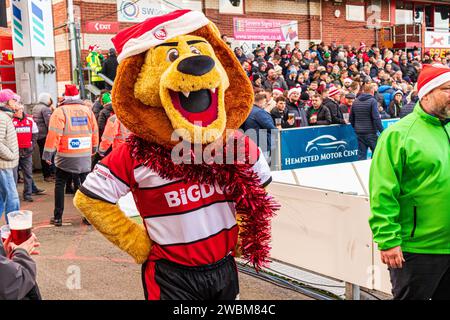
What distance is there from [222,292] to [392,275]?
3.48ft

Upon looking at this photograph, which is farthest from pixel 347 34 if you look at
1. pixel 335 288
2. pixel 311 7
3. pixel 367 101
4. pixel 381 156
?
pixel 381 156

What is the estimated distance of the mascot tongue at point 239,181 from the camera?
276 cm

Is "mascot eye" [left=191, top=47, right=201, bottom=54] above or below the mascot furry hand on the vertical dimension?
above

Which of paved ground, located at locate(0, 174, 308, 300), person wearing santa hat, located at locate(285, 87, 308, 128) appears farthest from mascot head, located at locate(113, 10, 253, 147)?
person wearing santa hat, located at locate(285, 87, 308, 128)

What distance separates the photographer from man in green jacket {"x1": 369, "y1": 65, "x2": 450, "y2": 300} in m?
3.07

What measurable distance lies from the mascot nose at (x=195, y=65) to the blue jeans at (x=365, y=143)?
7.76m

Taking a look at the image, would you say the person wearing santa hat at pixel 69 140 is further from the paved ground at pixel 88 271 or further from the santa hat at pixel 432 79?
the santa hat at pixel 432 79

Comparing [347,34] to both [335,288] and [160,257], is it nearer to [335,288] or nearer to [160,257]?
[335,288]

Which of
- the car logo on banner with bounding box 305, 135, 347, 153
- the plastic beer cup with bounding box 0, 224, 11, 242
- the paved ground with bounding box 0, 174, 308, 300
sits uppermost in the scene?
the plastic beer cup with bounding box 0, 224, 11, 242

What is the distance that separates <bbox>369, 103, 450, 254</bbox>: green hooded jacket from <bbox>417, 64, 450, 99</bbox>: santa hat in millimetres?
209

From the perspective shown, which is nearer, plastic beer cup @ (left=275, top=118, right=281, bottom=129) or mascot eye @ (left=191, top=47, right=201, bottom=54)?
mascot eye @ (left=191, top=47, right=201, bottom=54)

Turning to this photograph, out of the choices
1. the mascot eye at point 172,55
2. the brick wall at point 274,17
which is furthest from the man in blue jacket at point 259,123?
the brick wall at point 274,17

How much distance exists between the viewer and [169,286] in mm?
2775

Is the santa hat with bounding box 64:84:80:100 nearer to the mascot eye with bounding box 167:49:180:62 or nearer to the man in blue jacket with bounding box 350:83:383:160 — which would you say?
the mascot eye with bounding box 167:49:180:62
